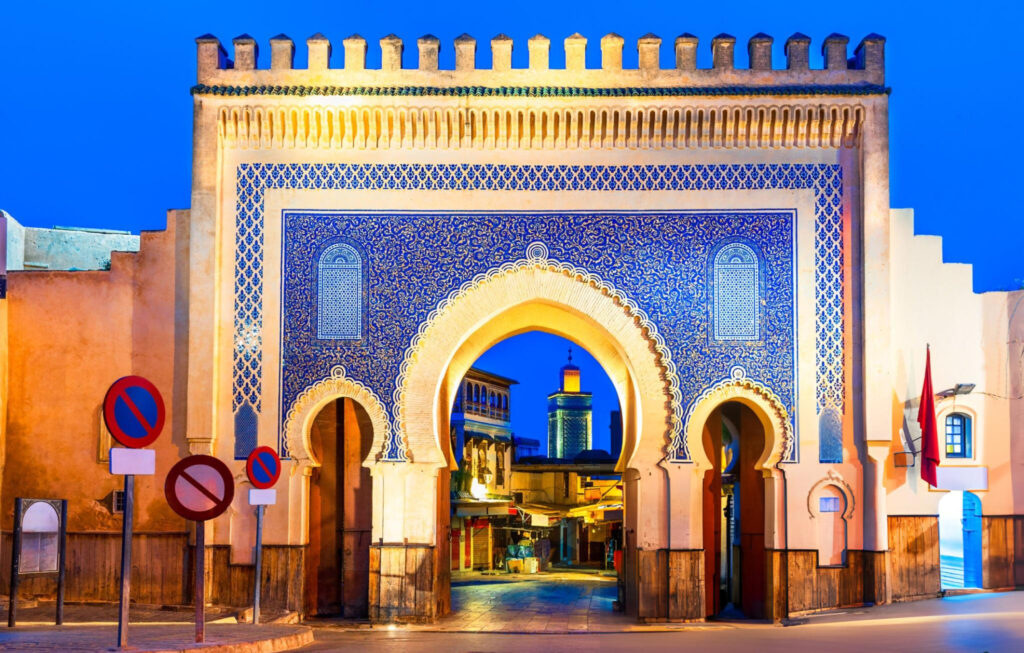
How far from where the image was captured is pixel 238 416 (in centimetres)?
1358

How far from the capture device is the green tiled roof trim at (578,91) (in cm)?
1362

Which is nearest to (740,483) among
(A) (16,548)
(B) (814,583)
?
(B) (814,583)

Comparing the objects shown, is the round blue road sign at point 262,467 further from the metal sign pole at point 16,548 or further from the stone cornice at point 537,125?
the stone cornice at point 537,125

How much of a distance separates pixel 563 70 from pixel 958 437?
21.0 ft

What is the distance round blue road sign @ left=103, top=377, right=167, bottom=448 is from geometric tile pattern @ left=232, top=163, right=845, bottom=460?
6.49 m

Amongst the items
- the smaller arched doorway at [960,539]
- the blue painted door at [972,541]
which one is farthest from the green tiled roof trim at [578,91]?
the blue painted door at [972,541]

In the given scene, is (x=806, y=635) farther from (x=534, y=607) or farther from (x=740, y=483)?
(x=534, y=607)

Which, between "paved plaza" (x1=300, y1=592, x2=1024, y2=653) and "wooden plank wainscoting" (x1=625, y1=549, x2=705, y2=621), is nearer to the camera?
"paved plaza" (x1=300, y1=592, x2=1024, y2=653)

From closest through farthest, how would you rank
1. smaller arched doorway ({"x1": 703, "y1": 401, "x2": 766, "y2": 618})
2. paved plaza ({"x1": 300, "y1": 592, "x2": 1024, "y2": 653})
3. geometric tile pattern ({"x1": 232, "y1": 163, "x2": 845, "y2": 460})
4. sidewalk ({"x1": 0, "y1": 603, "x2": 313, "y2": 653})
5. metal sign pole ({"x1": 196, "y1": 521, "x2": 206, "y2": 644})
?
sidewalk ({"x1": 0, "y1": 603, "x2": 313, "y2": 653}) < metal sign pole ({"x1": 196, "y1": 521, "x2": 206, "y2": 644}) < paved plaza ({"x1": 300, "y1": 592, "x2": 1024, "y2": 653}) < geometric tile pattern ({"x1": 232, "y1": 163, "x2": 845, "y2": 460}) < smaller arched doorway ({"x1": 703, "y1": 401, "x2": 766, "y2": 618})

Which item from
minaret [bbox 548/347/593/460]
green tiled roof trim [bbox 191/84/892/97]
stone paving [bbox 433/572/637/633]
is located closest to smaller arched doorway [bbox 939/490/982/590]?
stone paving [bbox 433/572/637/633]

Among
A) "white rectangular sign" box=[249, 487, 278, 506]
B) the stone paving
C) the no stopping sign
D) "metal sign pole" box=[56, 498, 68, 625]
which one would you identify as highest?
the no stopping sign

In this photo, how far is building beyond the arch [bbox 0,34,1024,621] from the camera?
13453mm

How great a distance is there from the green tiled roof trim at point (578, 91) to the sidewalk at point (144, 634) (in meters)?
6.05

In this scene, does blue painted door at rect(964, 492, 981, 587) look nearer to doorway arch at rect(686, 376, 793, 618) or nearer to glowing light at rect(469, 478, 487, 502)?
doorway arch at rect(686, 376, 793, 618)
